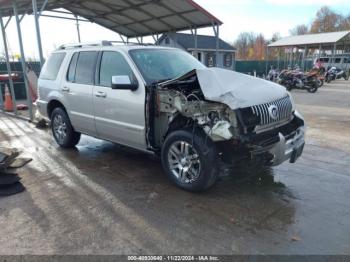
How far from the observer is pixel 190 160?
396 cm

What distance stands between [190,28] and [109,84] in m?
6.49

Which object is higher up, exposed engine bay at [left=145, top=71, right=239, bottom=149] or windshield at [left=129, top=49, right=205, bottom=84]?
windshield at [left=129, top=49, right=205, bottom=84]

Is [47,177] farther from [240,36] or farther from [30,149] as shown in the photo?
[240,36]

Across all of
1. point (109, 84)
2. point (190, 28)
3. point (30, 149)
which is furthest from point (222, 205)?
point (190, 28)

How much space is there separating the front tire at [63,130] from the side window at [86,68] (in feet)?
2.87

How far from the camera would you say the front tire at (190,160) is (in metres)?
3.73

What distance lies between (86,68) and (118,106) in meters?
1.17

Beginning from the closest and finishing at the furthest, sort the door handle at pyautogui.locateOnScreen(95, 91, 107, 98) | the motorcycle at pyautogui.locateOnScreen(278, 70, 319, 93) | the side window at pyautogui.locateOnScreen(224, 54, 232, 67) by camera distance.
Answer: the door handle at pyautogui.locateOnScreen(95, 91, 107, 98) → the motorcycle at pyautogui.locateOnScreen(278, 70, 319, 93) → the side window at pyautogui.locateOnScreen(224, 54, 232, 67)

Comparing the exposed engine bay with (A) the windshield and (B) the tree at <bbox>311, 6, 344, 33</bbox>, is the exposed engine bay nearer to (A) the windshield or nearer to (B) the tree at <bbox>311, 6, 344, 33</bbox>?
(A) the windshield

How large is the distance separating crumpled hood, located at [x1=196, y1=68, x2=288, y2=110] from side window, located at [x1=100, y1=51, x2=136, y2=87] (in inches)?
48.8

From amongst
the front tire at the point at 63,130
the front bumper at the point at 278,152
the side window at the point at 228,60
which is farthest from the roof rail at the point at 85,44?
the side window at the point at 228,60

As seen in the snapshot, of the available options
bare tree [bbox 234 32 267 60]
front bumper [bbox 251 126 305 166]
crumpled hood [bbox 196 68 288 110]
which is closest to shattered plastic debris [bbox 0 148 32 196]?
crumpled hood [bbox 196 68 288 110]

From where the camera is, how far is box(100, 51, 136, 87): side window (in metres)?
4.62

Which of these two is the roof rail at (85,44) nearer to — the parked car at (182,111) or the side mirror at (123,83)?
the parked car at (182,111)
